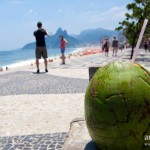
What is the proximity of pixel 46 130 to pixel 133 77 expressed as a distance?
2627mm

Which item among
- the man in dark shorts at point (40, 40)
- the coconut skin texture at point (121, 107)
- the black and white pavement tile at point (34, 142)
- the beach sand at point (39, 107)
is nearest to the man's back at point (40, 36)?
the man in dark shorts at point (40, 40)

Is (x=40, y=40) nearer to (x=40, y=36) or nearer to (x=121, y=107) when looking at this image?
(x=40, y=36)

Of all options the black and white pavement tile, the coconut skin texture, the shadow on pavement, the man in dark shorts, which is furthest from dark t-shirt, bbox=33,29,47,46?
the coconut skin texture

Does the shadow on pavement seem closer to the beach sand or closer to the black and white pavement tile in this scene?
the black and white pavement tile

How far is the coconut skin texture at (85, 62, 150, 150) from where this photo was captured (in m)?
3.29

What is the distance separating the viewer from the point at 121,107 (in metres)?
3.29

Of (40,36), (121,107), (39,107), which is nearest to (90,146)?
(121,107)

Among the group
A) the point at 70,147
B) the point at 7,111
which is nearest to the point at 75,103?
the point at 7,111

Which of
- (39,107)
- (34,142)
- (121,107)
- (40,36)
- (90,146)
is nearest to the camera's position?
(121,107)

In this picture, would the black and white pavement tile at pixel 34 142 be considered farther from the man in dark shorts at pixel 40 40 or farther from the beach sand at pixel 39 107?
the man in dark shorts at pixel 40 40

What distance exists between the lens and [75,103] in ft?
25.1

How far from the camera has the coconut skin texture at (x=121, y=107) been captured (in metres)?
3.29

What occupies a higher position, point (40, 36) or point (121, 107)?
point (40, 36)

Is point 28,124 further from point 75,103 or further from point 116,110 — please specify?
point 116,110
